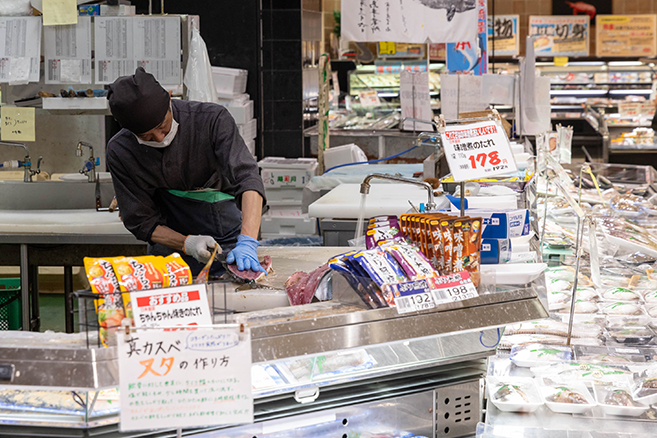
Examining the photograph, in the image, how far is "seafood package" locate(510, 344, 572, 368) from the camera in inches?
97.5

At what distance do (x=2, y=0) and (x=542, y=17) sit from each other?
34.7ft

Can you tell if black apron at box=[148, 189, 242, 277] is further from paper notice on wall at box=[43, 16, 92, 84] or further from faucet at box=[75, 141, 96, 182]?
faucet at box=[75, 141, 96, 182]

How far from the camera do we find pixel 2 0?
4.42m

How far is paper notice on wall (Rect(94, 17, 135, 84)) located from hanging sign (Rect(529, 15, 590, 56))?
9923mm

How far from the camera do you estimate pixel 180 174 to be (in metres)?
2.82

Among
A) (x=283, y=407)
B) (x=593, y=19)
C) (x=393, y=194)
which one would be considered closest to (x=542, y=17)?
(x=593, y=19)

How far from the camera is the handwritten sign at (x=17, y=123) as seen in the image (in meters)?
4.47

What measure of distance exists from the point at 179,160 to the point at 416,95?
4667 millimetres

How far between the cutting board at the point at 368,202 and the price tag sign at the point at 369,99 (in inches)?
210

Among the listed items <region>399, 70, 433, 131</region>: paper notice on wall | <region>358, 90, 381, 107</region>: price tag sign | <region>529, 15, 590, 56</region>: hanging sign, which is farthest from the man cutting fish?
<region>529, 15, 590, 56</region>: hanging sign

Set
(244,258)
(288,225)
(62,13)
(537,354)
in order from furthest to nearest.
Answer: (288,225)
(62,13)
(537,354)
(244,258)

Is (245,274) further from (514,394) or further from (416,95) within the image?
(416,95)

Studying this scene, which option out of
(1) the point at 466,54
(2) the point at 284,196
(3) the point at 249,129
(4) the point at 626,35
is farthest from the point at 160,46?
(4) the point at 626,35

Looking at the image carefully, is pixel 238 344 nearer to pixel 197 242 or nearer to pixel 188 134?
pixel 197 242
